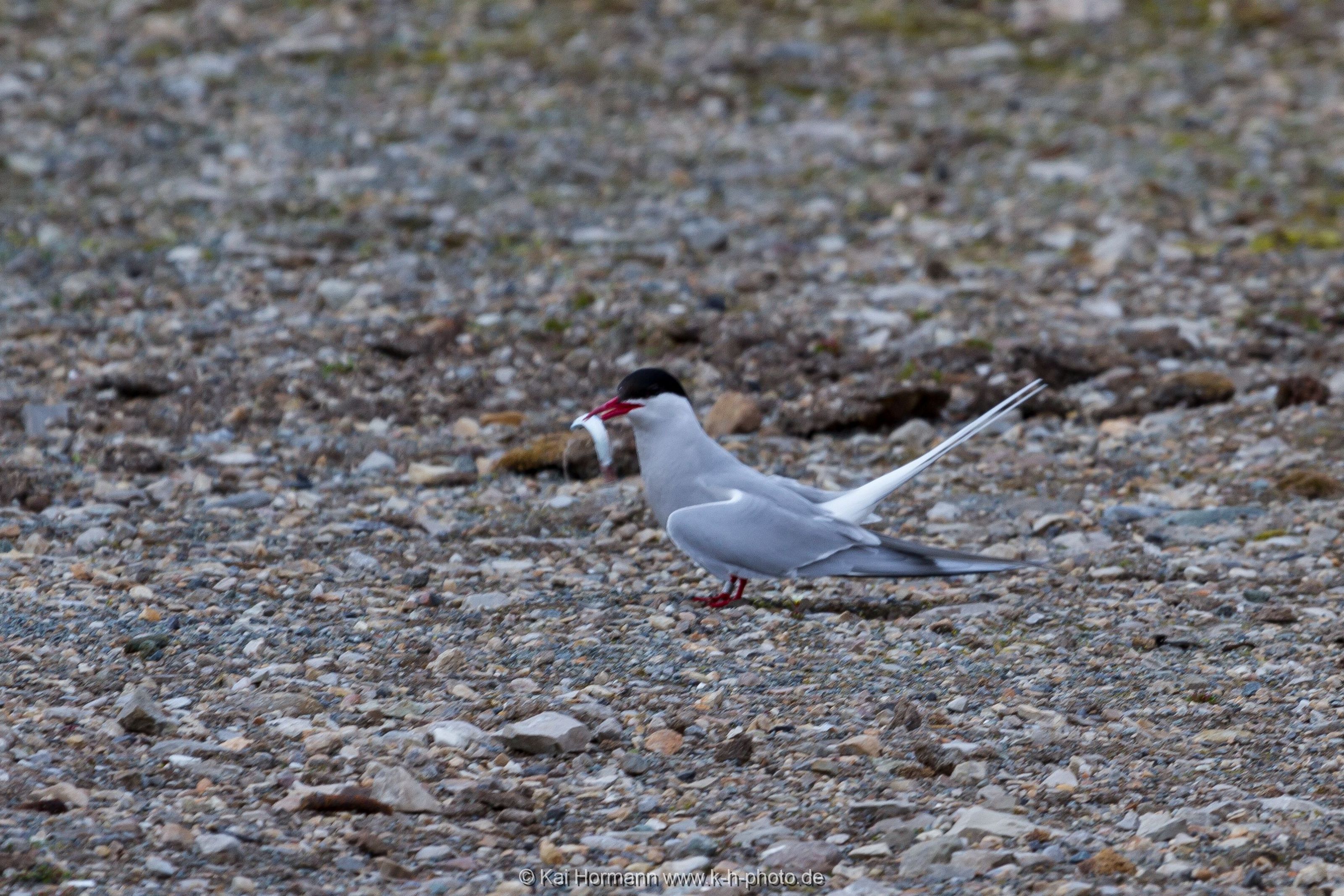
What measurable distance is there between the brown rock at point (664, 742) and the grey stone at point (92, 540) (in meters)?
2.12

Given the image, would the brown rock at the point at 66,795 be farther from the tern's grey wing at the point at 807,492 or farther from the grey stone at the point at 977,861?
the tern's grey wing at the point at 807,492

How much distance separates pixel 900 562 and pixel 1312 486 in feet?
5.93

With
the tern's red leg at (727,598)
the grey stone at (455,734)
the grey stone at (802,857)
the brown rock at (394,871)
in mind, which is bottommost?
the tern's red leg at (727,598)

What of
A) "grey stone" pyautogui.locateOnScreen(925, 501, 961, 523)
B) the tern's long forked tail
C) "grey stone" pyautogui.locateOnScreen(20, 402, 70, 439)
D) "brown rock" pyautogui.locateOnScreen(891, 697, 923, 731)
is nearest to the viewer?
"brown rock" pyautogui.locateOnScreen(891, 697, 923, 731)

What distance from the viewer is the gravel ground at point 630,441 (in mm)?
3445

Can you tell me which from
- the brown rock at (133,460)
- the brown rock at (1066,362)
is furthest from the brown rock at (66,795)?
the brown rock at (1066,362)

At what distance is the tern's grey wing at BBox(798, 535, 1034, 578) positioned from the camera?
4.69 meters

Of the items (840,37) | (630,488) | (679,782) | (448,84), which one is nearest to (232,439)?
(630,488)

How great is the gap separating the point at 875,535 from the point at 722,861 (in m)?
1.71

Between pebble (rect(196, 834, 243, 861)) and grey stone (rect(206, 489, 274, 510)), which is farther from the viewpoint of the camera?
grey stone (rect(206, 489, 274, 510))

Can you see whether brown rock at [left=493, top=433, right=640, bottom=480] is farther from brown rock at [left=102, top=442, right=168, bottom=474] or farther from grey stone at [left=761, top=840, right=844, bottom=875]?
grey stone at [left=761, top=840, right=844, bottom=875]

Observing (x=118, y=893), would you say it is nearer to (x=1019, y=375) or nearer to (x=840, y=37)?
(x=1019, y=375)

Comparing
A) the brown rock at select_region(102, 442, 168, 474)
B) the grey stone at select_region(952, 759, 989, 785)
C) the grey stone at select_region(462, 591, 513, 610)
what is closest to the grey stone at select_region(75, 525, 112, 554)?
the brown rock at select_region(102, 442, 168, 474)

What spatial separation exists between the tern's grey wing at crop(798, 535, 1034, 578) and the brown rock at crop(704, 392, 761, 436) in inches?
68.3
